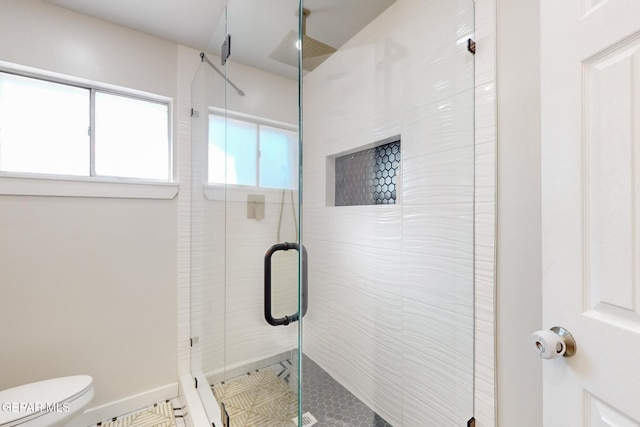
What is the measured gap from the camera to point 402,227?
1.33m

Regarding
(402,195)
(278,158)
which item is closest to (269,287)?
(278,158)

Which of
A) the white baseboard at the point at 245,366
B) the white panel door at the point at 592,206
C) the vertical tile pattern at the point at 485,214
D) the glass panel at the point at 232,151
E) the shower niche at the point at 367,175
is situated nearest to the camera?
the white panel door at the point at 592,206

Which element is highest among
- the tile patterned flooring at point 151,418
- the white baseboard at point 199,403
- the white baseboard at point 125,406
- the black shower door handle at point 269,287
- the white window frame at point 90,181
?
the white window frame at point 90,181

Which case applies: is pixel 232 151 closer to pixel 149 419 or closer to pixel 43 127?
pixel 43 127

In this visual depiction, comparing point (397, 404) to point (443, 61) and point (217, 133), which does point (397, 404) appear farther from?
point (217, 133)

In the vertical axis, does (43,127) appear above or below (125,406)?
above

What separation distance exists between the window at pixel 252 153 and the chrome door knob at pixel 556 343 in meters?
0.83

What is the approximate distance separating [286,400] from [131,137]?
1.83 metres

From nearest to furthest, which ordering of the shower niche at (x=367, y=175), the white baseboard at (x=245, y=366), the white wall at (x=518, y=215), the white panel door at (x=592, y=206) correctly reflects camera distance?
the white panel door at (x=592, y=206), the white wall at (x=518, y=215), the white baseboard at (x=245, y=366), the shower niche at (x=367, y=175)

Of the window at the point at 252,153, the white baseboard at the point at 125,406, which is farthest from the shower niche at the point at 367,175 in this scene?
the white baseboard at the point at 125,406

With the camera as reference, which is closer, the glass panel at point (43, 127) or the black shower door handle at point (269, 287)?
the black shower door handle at point (269, 287)

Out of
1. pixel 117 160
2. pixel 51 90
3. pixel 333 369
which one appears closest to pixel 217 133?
pixel 117 160

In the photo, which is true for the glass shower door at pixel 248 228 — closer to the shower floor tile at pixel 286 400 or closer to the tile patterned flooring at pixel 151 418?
the shower floor tile at pixel 286 400

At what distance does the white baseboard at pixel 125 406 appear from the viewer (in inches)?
60.2
